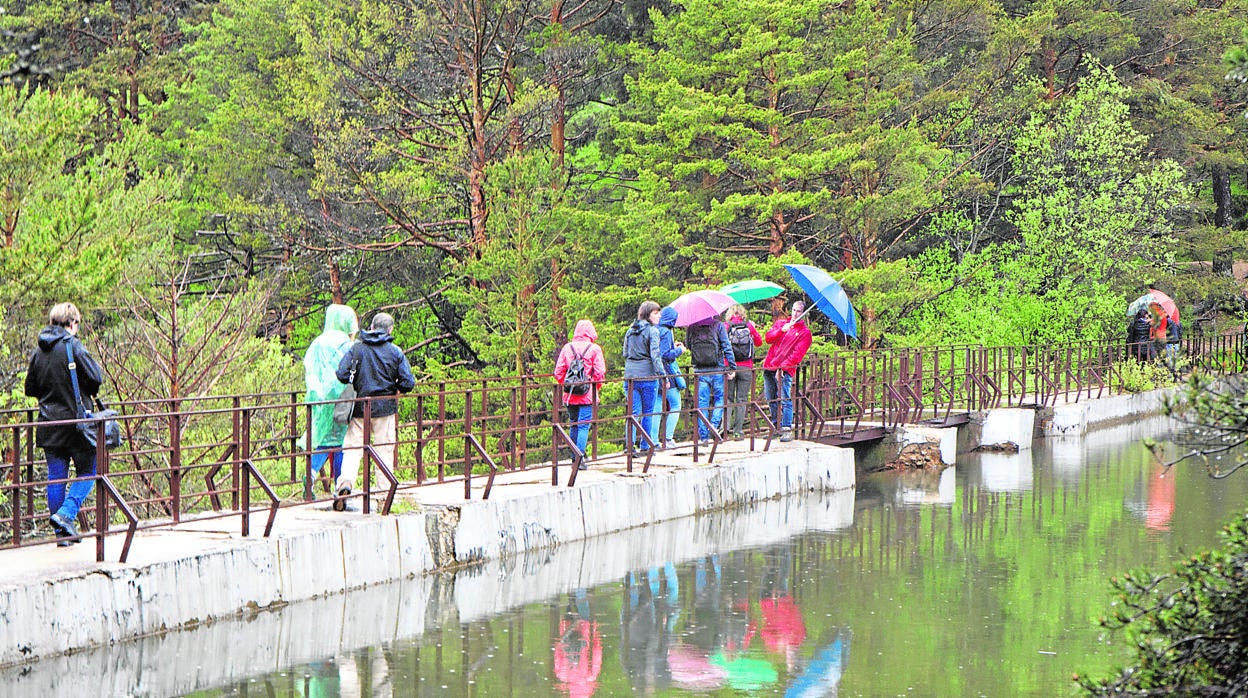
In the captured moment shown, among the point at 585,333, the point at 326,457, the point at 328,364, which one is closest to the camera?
the point at 328,364

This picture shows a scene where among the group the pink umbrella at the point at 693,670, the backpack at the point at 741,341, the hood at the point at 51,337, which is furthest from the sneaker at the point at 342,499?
the backpack at the point at 741,341

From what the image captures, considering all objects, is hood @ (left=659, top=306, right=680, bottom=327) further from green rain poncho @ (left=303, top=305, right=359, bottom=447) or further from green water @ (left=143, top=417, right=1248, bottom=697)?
green rain poncho @ (left=303, top=305, right=359, bottom=447)

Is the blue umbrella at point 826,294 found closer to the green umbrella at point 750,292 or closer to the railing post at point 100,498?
the green umbrella at point 750,292

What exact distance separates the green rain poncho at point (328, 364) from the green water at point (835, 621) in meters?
2.18

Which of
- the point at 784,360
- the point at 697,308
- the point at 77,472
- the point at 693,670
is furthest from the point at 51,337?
the point at 784,360

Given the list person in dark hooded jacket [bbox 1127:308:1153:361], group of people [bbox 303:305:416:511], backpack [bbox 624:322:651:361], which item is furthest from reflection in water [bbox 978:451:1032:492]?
group of people [bbox 303:305:416:511]

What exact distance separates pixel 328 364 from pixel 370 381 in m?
0.53

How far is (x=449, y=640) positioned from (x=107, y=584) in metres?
2.15

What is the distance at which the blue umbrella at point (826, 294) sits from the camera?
18.3 m

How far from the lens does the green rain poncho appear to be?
41.7 ft

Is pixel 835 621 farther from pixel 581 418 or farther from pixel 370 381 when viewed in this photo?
pixel 581 418

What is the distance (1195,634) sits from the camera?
569 centimetres

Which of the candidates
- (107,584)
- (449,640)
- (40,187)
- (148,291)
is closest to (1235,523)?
(449,640)

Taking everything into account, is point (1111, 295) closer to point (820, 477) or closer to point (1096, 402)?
point (1096, 402)
